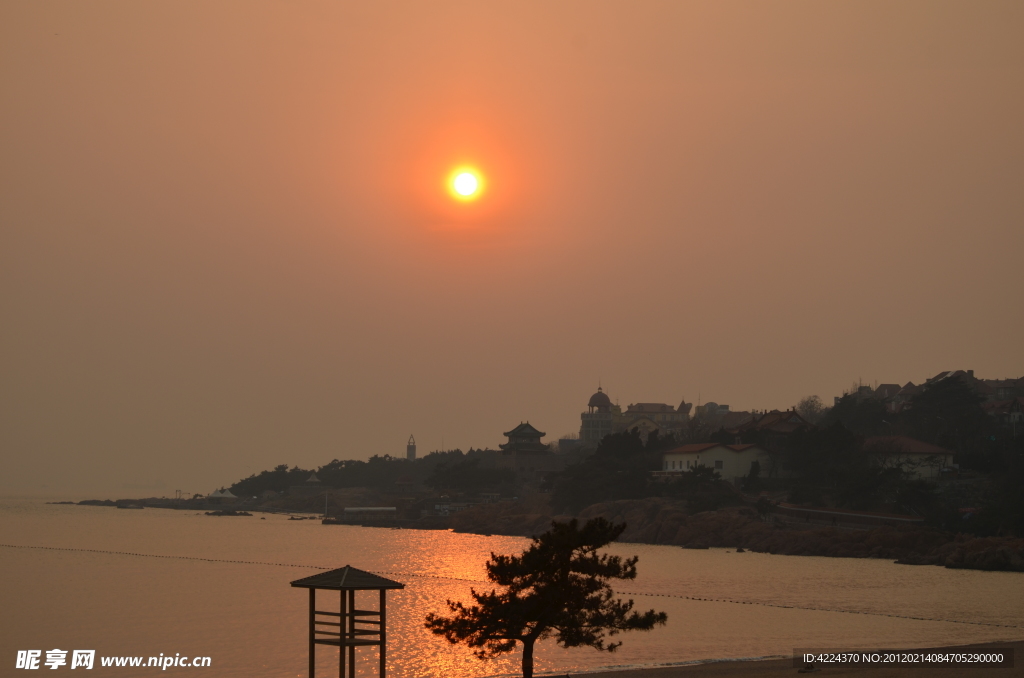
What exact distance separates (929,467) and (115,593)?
6803 centimetres

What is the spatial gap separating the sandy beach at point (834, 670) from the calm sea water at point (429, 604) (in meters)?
2.48

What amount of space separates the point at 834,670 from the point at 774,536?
2229 inches

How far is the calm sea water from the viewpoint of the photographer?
119 feet

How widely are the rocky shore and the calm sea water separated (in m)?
2.45

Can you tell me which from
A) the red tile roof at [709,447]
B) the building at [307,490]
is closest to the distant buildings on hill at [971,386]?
the red tile roof at [709,447]

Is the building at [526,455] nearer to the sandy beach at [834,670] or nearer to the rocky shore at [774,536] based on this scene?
the rocky shore at [774,536]

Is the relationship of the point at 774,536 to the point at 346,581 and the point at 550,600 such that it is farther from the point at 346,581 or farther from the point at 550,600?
the point at 346,581

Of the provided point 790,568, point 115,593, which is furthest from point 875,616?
point 115,593

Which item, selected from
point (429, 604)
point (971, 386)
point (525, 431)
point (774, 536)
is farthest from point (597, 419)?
point (429, 604)

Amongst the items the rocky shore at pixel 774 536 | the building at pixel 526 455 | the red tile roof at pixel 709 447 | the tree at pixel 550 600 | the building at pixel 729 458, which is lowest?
the tree at pixel 550 600

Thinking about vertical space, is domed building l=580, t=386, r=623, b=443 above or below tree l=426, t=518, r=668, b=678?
above

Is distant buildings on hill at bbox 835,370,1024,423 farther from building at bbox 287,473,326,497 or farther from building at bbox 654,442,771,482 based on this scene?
building at bbox 287,473,326,497

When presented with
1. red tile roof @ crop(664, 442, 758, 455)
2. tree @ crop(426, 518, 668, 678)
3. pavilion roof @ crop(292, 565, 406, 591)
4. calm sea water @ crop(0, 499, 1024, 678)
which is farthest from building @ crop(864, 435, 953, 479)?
pavilion roof @ crop(292, 565, 406, 591)

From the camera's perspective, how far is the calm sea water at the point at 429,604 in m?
36.2
